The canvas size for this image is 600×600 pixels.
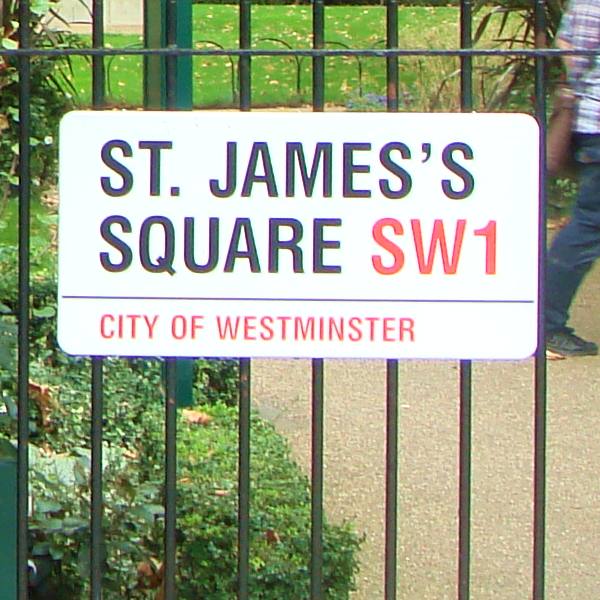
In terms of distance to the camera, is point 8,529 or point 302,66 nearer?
point 8,529

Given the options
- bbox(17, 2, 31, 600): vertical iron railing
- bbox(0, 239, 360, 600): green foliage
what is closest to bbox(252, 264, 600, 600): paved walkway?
bbox(0, 239, 360, 600): green foliage

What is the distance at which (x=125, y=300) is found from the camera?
307 centimetres

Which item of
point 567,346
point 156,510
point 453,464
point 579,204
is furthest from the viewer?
point 567,346

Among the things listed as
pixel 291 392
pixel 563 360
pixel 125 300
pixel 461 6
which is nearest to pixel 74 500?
pixel 125 300

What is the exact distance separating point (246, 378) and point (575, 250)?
3.12 metres

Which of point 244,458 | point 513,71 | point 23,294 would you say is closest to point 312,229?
point 244,458

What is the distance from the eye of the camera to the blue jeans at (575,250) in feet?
19.8

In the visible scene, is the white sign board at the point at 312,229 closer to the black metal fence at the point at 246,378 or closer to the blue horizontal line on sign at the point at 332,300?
the blue horizontal line on sign at the point at 332,300

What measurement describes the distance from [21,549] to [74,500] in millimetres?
458

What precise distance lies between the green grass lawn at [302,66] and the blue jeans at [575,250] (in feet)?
5.92

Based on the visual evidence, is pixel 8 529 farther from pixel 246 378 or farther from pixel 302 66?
pixel 302 66

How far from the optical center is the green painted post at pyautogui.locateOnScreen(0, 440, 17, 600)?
3379 millimetres

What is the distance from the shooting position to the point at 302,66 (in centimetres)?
1650

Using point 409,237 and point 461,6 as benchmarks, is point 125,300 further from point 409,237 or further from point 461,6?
point 461,6
